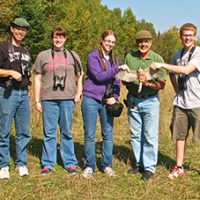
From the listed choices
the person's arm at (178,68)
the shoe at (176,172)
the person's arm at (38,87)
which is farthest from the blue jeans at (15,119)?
the shoe at (176,172)

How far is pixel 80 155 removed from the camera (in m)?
6.68

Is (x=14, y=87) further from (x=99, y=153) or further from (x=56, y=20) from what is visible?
(x=56, y=20)

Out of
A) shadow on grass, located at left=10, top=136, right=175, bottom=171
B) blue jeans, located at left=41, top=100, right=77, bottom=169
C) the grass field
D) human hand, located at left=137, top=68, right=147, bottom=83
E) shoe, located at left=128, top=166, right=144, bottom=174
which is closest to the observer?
the grass field

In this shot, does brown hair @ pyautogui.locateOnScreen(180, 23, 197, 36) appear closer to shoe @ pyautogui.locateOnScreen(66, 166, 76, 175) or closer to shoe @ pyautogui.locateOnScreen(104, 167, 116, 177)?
shoe @ pyautogui.locateOnScreen(104, 167, 116, 177)

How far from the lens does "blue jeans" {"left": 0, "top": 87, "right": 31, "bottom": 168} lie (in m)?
5.25

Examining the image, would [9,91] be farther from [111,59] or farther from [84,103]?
[111,59]

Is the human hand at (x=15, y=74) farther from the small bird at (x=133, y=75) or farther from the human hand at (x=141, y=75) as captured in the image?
the human hand at (x=141, y=75)

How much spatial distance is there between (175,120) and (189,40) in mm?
1150

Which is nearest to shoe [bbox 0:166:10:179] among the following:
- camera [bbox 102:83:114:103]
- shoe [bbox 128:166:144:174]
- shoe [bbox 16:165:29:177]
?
shoe [bbox 16:165:29:177]

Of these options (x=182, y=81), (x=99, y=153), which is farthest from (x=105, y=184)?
(x=182, y=81)

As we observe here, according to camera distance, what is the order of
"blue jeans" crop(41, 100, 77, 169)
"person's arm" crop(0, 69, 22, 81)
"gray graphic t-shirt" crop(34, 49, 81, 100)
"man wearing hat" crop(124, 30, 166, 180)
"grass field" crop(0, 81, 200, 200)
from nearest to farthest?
1. "grass field" crop(0, 81, 200, 200)
2. "person's arm" crop(0, 69, 22, 81)
3. "man wearing hat" crop(124, 30, 166, 180)
4. "gray graphic t-shirt" crop(34, 49, 81, 100)
5. "blue jeans" crop(41, 100, 77, 169)

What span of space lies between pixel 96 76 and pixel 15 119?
130 cm

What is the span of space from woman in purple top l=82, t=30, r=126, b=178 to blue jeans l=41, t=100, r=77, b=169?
0.83 feet

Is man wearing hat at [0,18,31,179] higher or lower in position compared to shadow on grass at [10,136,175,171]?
higher
